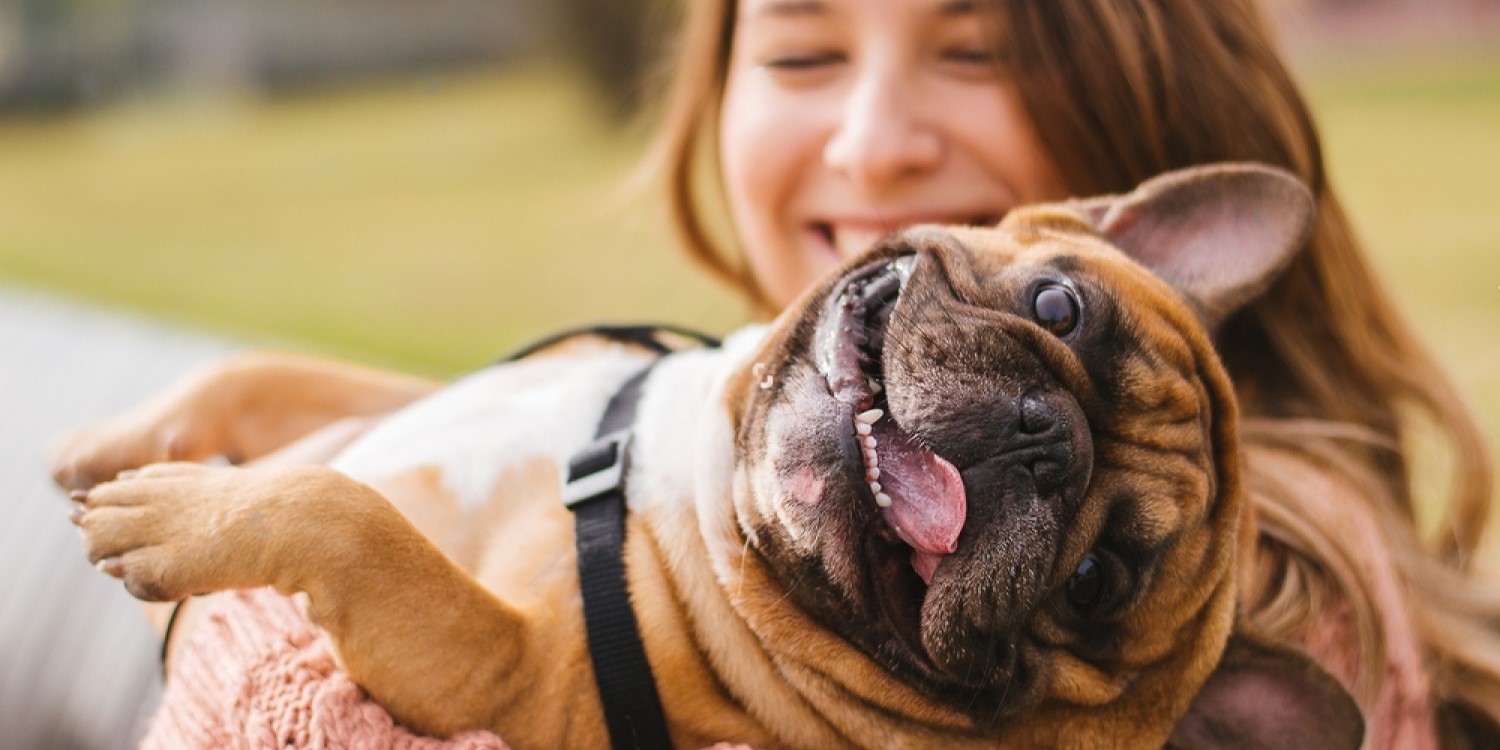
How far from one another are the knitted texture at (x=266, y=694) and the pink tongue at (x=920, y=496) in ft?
2.24

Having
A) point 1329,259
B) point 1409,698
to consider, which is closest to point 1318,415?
point 1329,259

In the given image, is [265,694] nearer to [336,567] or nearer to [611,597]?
[336,567]

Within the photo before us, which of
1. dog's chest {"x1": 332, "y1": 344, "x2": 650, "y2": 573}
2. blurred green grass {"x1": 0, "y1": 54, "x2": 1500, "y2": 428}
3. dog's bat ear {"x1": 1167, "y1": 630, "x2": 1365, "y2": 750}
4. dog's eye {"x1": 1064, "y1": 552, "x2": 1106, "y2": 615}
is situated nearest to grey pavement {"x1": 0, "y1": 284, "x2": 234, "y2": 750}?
blurred green grass {"x1": 0, "y1": 54, "x2": 1500, "y2": 428}

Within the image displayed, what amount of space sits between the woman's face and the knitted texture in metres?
1.29

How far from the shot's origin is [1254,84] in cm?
296

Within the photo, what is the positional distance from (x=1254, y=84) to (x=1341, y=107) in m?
17.5

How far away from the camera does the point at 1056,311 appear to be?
7.04 ft

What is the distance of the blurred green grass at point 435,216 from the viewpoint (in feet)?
30.3

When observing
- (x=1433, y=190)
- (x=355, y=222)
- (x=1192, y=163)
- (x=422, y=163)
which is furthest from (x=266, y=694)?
(x=422, y=163)

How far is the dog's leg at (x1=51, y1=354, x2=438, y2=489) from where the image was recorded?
2.63 meters

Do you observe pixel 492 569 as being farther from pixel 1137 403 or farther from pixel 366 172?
pixel 366 172

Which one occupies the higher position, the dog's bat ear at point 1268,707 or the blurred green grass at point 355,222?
the dog's bat ear at point 1268,707

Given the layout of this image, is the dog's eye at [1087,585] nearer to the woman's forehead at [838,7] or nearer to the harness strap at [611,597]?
the harness strap at [611,597]

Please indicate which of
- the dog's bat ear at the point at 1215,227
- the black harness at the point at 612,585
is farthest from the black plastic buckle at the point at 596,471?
the dog's bat ear at the point at 1215,227
